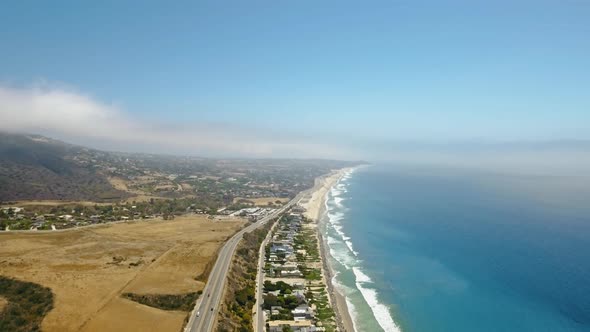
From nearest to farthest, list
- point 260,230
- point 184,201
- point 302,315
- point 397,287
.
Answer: point 302,315 → point 397,287 → point 260,230 → point 184,201

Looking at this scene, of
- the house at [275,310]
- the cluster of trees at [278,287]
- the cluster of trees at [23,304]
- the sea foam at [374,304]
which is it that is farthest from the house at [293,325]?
the cluster of trees at [23,304]

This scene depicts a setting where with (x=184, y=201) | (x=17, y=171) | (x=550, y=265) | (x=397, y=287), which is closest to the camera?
(x=397, y=287)

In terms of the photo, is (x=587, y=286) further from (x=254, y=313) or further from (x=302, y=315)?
(x=254, y=313)

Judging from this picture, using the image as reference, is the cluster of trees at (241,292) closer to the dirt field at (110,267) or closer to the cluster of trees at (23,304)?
the dirt field at (110,267)

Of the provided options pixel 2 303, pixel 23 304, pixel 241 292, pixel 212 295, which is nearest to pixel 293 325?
pixel 241 292

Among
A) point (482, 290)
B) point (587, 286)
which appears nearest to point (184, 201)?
point (482, 290)

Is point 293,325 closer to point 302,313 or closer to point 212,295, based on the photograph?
point 302,313

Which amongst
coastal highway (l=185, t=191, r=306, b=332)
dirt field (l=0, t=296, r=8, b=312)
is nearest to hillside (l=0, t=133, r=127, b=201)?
coastal highway (l=185, t=191, r=306, b=332)
